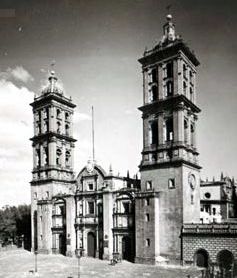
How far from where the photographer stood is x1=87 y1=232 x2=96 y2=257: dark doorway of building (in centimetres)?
4841

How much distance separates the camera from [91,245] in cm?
4878

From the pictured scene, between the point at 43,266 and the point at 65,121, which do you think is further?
the point at 65,121

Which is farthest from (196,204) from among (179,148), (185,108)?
(185,108)

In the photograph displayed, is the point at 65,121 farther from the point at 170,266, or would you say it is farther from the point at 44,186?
the point at 170,266

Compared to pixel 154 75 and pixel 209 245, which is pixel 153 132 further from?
pixel 209 245

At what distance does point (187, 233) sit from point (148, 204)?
18.5ft

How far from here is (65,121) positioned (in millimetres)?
58094

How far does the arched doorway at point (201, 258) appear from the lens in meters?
37.7

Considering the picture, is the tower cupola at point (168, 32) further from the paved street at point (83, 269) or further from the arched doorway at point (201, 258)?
the paved street at point (83, 269)

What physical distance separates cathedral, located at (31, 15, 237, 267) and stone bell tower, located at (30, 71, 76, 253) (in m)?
0.16

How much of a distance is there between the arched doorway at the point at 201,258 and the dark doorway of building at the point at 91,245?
626 inches

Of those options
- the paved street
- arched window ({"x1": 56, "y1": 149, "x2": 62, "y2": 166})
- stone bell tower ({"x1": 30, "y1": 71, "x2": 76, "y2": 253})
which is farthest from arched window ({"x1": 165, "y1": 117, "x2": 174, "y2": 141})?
arched window ({"x1": 56, "y1": 149, "x2": 62, "y2": 166})

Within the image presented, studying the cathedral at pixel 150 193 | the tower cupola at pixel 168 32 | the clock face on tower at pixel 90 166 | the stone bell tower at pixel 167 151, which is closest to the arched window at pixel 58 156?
the cathedral at pixel 150 193

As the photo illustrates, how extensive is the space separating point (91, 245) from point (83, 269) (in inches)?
373
